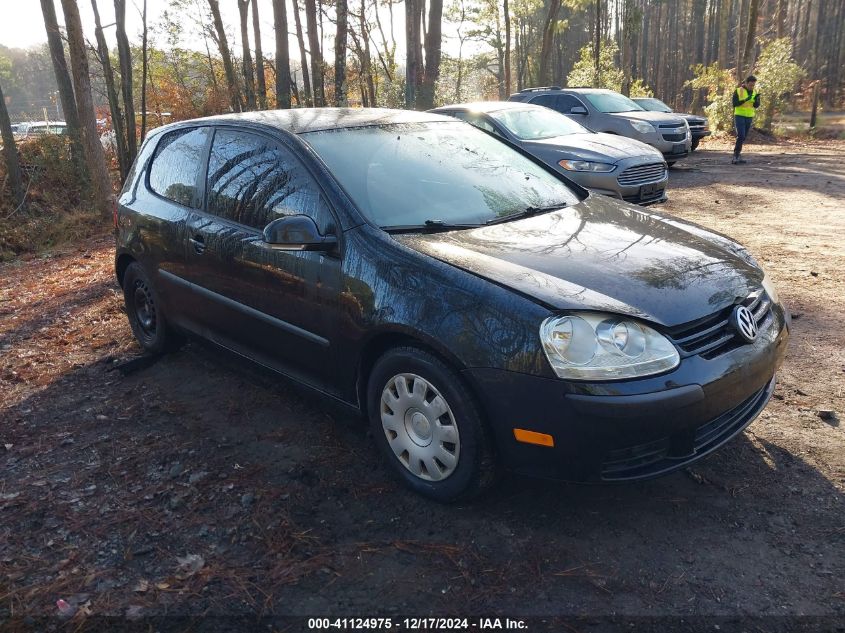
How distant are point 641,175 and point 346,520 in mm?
7702

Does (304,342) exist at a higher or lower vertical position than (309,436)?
higher

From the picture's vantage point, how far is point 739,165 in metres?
15.3

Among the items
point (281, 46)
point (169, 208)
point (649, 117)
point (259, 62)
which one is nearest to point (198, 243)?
point (169, 208)

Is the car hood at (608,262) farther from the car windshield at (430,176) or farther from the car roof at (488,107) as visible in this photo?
the car roof at (488,107)

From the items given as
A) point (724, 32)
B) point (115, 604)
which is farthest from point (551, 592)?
point (724, 32)

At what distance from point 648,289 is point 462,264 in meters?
0.80

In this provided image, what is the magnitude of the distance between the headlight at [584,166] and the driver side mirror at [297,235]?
6.81 m

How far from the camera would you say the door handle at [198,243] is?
4.09 meters

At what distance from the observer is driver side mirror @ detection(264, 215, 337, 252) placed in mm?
3207

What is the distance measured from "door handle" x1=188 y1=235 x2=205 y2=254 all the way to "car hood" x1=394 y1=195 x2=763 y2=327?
5.08 ft

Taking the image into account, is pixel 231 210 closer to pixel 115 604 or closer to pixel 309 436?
pixel 309 436

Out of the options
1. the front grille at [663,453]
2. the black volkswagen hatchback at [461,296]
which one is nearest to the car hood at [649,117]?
the black volkswagen hatchback at [461,296]

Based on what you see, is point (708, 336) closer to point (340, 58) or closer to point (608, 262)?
point (608, 262)

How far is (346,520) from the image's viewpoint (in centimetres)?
301
